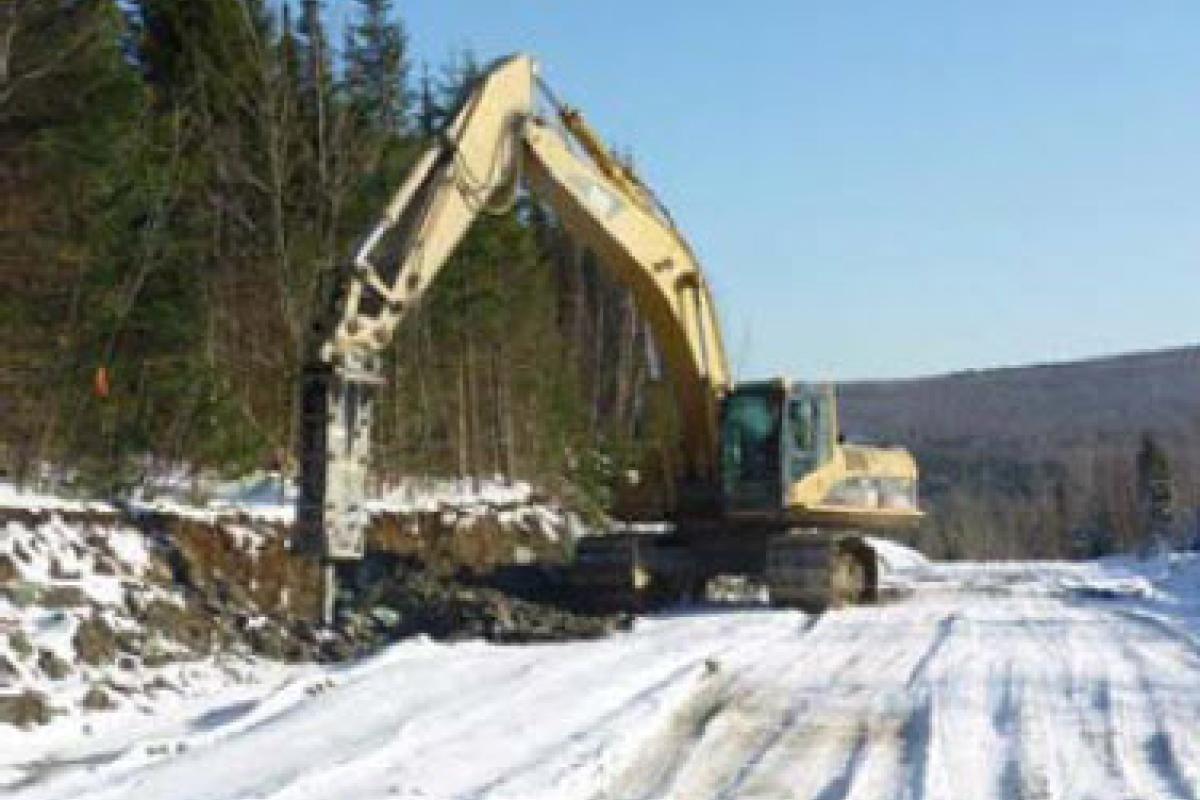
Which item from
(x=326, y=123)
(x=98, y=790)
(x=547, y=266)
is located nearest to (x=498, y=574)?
(x=326, y=123)

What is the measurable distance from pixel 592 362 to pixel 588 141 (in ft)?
74.3

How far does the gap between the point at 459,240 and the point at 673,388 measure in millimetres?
4880

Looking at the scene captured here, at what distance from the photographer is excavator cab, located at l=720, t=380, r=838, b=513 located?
72.8ft

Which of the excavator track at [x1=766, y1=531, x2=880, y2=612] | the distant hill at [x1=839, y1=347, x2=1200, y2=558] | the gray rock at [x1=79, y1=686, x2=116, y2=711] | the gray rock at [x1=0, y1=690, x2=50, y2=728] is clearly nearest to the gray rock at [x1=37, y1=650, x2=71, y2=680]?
the gray rock at [x1=79, y1=686, x2=116, y2=711]

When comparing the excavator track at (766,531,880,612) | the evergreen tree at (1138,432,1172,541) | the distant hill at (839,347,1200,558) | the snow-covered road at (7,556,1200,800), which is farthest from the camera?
the distant hill at (839,347,1200,558)

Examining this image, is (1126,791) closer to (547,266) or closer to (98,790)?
(98,790)

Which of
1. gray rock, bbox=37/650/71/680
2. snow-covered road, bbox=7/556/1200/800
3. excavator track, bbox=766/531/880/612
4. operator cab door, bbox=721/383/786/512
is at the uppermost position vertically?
operator cab door, bbox=721/383/786/512

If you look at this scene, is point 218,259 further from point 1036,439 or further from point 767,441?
point 1036,439

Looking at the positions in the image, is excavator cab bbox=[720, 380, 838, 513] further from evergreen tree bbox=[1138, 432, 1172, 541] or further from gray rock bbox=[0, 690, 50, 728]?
evergreen tree bbox=[1138, 432, 1172, 541]

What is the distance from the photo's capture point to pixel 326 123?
25.4m

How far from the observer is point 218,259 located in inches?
904

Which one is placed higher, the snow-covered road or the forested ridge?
the forested ridge

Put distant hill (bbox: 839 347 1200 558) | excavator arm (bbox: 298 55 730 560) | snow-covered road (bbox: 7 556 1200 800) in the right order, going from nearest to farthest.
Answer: snow-covered road (bbox: 7 556 1200 800) → excavator arm (bbox: 298 55 730 560) → distant hill (bbox: 839 347 1200 558)

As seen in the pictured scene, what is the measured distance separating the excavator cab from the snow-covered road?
15.0 ft
